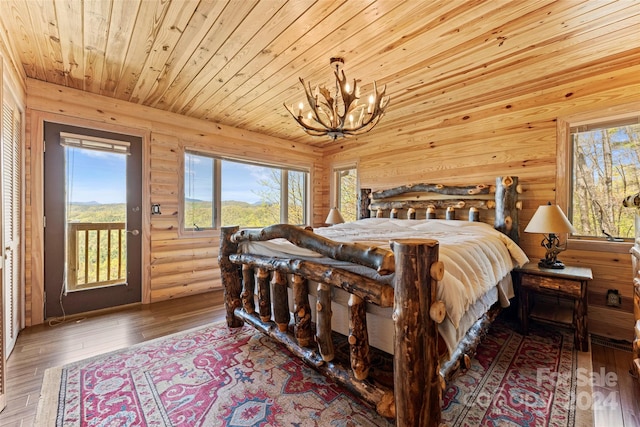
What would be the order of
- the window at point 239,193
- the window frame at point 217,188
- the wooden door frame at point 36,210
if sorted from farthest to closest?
the window at point 239,193
the window frame at point 217,188
the wooden door frame at point 36,210

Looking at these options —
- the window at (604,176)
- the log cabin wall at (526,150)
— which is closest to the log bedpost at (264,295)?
the log cabin wall at (526,150)

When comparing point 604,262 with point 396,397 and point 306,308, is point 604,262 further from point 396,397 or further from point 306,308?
point 306,308

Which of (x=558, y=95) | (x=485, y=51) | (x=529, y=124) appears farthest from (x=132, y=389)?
(x=558, y=95)

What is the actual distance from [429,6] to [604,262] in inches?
112

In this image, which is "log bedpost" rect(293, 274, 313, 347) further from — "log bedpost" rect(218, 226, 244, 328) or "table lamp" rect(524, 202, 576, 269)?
"table lamp" rect(524, 202, 576, 269)

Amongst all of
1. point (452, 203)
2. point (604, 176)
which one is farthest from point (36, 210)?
point (604, 176)

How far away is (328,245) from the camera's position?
1.61m

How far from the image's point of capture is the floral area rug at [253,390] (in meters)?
1.55

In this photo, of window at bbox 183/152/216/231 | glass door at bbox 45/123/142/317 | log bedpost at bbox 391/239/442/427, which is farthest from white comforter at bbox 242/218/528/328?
glass door at bbox 45/123/142/317

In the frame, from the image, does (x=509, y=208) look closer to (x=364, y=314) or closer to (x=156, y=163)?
(x=364, y=314)

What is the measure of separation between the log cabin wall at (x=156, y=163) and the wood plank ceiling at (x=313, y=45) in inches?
9.8

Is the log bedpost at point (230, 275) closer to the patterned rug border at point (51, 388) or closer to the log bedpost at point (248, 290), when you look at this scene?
the log bedpost at point (248, 290)

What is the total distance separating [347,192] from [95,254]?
3.95m

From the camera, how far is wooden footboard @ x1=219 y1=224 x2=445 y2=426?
48.9 inches
